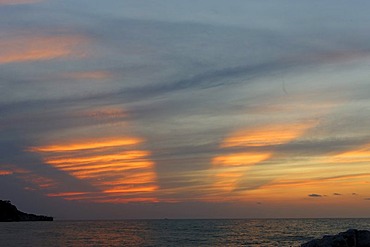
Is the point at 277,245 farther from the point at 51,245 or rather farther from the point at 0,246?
the point at 0,246

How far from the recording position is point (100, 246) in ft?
283

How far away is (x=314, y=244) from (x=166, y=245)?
39502mm

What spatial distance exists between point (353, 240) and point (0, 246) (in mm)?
55064

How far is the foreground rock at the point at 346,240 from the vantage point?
50.3 meters

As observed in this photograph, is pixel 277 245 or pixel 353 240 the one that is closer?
pixel 353 240

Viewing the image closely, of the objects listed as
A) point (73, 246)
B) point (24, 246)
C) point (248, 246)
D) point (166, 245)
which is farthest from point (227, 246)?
point (24, 246)

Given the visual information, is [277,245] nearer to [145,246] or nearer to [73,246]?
[145,246]

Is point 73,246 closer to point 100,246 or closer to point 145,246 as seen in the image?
point 100,246

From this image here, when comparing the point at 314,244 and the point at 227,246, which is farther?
the point at 227,246

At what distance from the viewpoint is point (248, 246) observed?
8381 centimetres

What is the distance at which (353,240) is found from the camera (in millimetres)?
53625

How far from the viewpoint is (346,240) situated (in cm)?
5191

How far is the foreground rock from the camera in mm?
50253

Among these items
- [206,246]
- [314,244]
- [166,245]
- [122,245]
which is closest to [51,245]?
[122,245]
